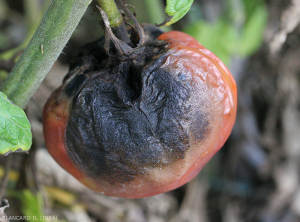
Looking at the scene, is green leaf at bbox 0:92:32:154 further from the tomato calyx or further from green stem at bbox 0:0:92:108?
the tomato calyx

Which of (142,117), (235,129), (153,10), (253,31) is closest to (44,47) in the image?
(142,117)

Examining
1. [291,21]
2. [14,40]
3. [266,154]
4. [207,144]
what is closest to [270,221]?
[266,154]

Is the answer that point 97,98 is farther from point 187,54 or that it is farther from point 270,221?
point 270,221

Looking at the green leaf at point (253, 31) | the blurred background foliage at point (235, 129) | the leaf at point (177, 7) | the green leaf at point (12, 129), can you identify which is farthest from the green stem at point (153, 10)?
the green leaf at point (12, 129)

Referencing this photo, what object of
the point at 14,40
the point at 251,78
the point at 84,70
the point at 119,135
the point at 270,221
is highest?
the point at 84,70

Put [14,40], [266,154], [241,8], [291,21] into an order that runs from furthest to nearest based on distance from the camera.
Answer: [14,40] → [266,154] → [241,8] → [291,21]
